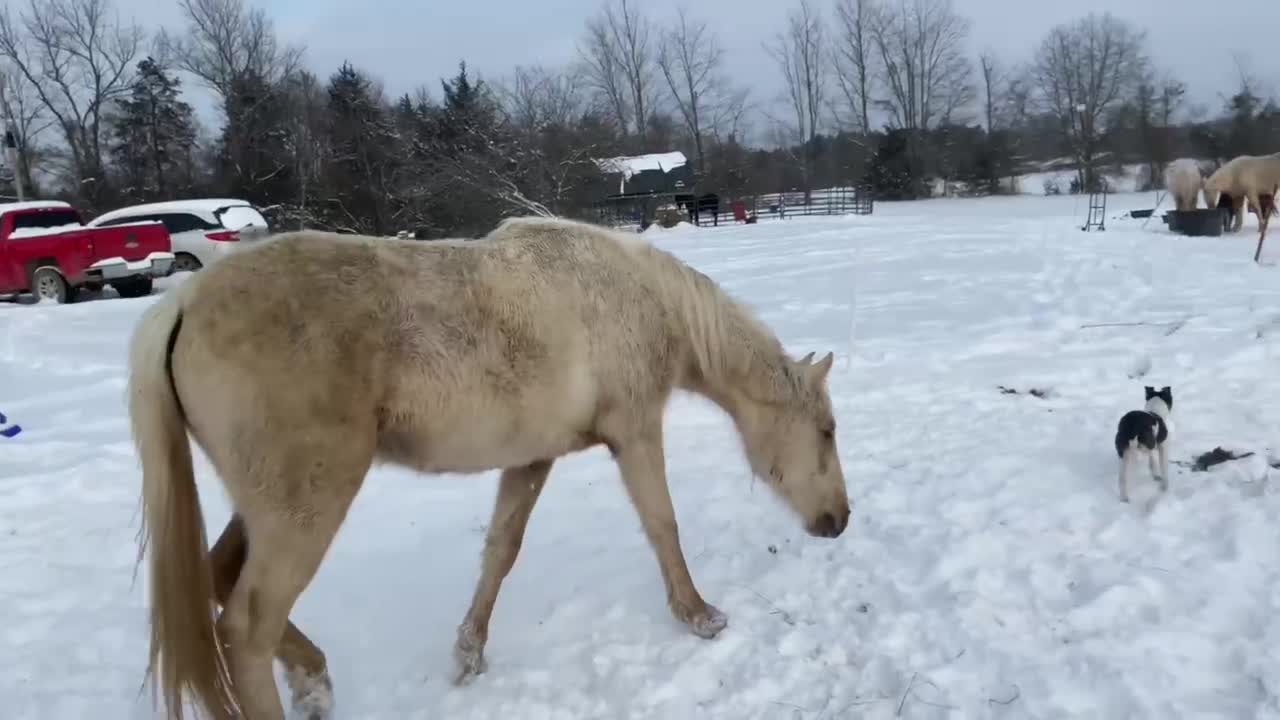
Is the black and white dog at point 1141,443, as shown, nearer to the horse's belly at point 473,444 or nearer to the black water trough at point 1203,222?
the horse's belly at point 473,444

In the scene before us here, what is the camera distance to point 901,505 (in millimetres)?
4344

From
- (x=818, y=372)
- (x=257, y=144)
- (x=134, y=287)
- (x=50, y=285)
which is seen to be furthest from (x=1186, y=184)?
(x=257, y=144)

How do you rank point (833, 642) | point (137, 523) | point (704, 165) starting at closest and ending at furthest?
1. point (833, 642)
2. point (137, 523)
3. point (704, 165)

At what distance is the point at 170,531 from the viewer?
8.30 ft

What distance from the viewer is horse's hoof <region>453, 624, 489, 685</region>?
3.15 meters

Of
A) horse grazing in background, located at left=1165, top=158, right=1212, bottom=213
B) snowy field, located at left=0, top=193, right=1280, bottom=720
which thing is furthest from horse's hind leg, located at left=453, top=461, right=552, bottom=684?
horse grazing in background, located at left=1165, top=158, right=1212, bottom=213

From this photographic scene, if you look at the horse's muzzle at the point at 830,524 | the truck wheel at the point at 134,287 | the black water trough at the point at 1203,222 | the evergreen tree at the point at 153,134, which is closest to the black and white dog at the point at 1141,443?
the horse's muzzle at the point at 830,524

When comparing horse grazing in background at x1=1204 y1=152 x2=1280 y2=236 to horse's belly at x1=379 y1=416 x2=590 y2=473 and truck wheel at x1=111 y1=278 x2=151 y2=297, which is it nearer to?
horse's belly at x1=379 y1=416 x2=590 y2=473

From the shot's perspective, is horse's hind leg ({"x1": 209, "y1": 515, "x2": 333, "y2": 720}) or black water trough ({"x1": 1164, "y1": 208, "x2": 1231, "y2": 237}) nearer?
horse's hind leg ({"x1": 209, "y1": 515, "x2": 333, "y2": 720})

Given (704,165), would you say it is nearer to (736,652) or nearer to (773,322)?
(773,322)

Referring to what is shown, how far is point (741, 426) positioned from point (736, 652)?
A: 3.35 ft

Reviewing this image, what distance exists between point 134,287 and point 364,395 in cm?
1715

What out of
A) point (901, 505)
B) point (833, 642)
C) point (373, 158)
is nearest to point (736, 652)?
point (833, 642)

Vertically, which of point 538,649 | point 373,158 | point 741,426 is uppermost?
point 373,158
